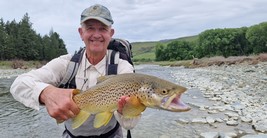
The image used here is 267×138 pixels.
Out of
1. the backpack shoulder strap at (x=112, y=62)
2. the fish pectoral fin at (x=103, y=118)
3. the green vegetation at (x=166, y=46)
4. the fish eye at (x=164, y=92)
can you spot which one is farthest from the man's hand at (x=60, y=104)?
the green vegetation at (x=166, y=46)

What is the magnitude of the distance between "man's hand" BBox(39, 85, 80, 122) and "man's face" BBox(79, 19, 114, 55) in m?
0.97

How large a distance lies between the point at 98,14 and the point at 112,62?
0.59 meters

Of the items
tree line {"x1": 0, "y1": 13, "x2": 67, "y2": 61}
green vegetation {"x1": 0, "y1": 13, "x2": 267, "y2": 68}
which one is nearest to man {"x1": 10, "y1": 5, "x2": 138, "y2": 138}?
green vegetation {"x1": 0, "y1": 13, "x2": 267, "y2": 68}

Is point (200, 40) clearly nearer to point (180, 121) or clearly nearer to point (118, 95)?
point (180, 121)

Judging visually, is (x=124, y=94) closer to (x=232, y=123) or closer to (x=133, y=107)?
(x=133, y=107)

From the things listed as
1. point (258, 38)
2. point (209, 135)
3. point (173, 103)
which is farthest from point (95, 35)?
point (258, 38)

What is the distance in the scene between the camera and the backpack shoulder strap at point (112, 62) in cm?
369

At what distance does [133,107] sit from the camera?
9.54 ft

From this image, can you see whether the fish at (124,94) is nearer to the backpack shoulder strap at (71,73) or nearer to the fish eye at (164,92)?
Answer: the fish eye at (164,92)

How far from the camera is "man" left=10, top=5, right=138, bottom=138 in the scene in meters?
3.01

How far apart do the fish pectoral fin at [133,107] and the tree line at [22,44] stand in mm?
73190

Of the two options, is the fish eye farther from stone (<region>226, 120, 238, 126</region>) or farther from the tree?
the tree

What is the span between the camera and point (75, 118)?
301 cm

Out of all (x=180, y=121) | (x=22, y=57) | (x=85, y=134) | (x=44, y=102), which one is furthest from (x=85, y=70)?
(x=22, y=57)
